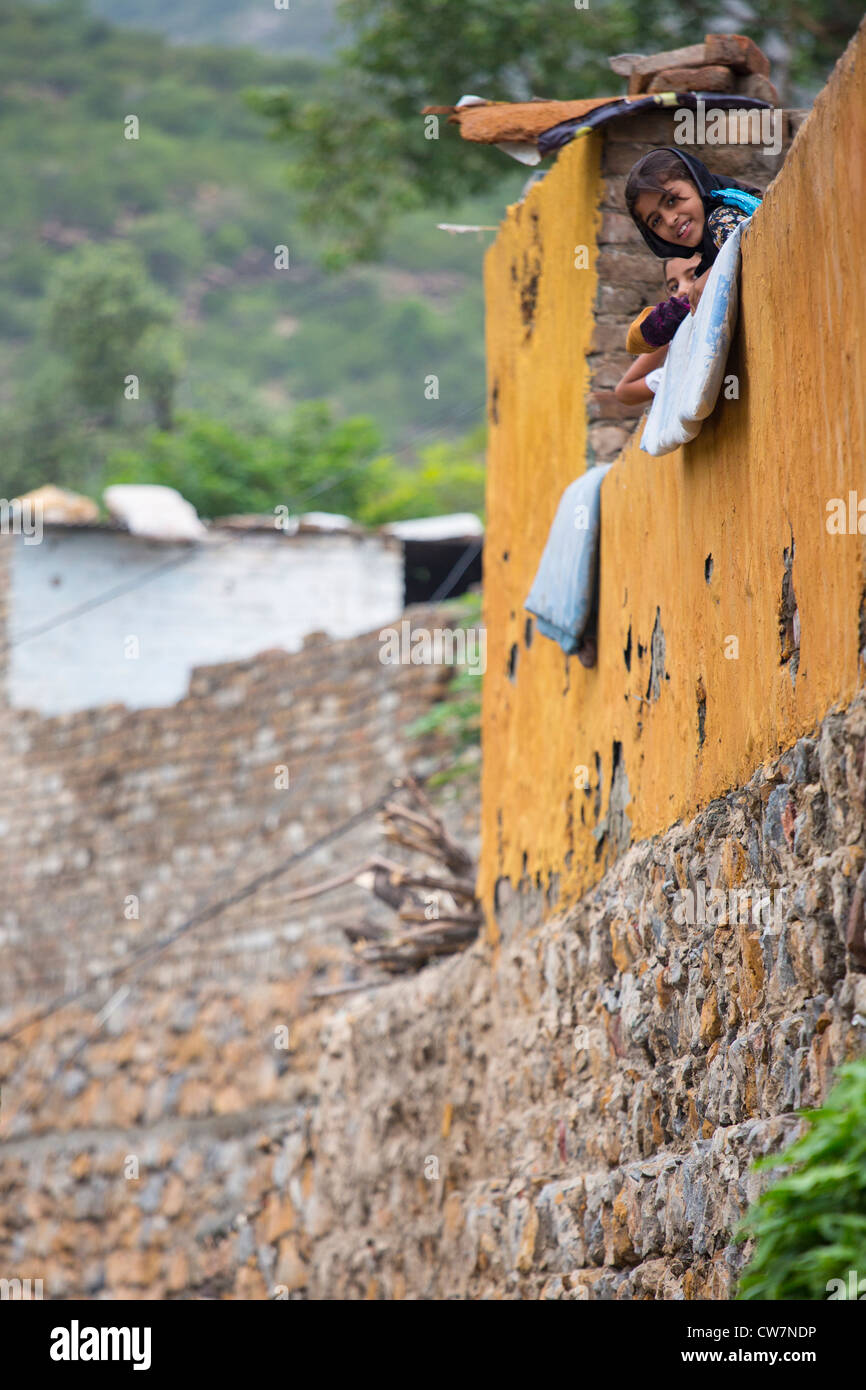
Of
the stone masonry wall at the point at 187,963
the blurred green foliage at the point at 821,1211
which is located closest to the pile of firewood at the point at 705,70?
the blurred green foliage at the point at 821,1211

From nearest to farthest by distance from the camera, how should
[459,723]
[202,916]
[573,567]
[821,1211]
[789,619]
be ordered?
[821,1211] → [789,619] → [573,567] → [459,723] → [202,916]

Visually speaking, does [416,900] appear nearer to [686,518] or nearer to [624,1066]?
[624,1066]

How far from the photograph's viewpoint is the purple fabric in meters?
4.20

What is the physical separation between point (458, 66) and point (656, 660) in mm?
12599

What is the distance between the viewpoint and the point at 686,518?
4188mm

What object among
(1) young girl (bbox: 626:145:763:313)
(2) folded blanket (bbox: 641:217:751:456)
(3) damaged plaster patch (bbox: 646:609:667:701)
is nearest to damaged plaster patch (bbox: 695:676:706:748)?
(3) damaged plaster patch (bbox: 646:609:667:701)

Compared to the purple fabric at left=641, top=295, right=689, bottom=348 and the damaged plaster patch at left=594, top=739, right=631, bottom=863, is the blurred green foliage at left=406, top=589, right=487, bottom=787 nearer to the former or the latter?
the damaged plaster patch at left=594, top=739, right=631, bottom=863

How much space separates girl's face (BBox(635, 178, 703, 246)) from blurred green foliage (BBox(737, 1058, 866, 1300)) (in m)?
2.29

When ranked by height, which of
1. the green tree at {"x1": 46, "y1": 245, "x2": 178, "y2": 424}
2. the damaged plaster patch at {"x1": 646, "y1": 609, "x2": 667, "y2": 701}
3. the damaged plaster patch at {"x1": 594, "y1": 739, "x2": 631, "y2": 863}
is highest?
the green tree at {"x1": 46, "y1": 245, "x2": 178, "y2": 424}

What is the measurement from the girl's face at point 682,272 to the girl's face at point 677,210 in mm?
42

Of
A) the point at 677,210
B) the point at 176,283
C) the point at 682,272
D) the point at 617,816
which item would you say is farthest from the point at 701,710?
the point at 176,283

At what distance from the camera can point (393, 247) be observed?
6406 cm

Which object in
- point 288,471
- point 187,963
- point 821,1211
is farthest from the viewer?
point 288,471

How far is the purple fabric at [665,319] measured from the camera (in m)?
4.20
